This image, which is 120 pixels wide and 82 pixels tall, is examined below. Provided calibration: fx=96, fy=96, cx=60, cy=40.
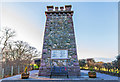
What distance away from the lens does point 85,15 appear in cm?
809

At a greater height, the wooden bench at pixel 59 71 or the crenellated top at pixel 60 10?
the crenellated top at pixel 60 10

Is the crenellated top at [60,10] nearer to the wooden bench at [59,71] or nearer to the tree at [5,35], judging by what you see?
the wooden bench at [59,71]

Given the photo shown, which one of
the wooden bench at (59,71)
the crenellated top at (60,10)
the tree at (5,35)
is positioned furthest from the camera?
the tree at (5,35)

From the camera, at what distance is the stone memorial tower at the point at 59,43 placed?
6512 mm

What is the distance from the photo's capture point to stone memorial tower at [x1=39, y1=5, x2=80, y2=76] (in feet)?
21.4

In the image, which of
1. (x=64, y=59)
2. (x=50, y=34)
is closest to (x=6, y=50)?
(x=50, y=34)

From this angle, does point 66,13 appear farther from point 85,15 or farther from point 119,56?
point 119,56

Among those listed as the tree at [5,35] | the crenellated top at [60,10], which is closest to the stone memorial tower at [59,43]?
the crenellated top at [60,10]

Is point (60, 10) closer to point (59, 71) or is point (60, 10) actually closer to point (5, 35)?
point (59, 71)

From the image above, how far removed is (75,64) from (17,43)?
9.79 meters

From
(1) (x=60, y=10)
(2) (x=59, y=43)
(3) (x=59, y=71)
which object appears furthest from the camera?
(1) (x=60, y=10)

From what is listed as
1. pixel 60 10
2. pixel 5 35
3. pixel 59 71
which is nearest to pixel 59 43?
pixel 59 71

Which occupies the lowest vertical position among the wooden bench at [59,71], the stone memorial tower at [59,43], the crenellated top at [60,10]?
the wooden bench at [59,71]

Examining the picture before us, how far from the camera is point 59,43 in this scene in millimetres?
6922
